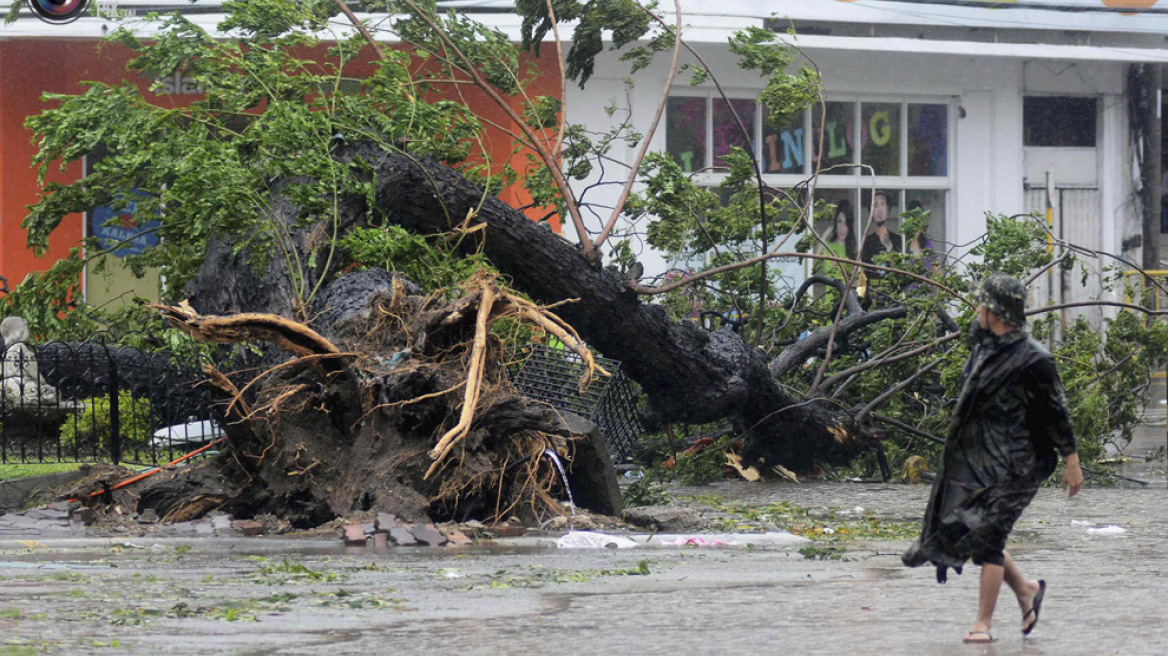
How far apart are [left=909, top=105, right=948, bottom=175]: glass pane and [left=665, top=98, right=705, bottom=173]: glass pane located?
3284 mm

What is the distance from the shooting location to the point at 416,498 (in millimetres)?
8664

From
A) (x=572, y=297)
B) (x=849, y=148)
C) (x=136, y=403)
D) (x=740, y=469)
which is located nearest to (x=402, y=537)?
(x=572, y=297)

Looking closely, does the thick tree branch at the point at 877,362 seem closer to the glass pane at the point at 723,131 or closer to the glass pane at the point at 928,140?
the glass pane at the point at 723,131

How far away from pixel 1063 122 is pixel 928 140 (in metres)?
2.29

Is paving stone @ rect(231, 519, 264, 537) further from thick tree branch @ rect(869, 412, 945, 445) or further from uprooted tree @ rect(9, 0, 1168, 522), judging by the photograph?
thick tree branch @ rect(869, 412, 945, 445)

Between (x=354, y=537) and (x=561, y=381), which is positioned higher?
(x=561, y=381)

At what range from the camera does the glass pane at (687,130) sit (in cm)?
1941

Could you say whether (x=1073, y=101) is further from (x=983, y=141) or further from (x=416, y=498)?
(x=416, y=498)

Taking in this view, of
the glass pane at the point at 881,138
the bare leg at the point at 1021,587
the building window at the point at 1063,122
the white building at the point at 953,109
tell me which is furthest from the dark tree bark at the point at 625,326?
the building window at the point at 1063,122

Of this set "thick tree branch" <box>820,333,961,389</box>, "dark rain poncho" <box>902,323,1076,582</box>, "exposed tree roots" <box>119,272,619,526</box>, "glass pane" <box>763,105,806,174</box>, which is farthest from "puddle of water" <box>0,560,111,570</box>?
"glass pane" <box>763,105,806,174</box>

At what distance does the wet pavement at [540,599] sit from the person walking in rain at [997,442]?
0.35 m

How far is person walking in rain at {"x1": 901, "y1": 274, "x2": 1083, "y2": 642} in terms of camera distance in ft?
16.8

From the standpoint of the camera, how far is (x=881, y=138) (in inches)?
806

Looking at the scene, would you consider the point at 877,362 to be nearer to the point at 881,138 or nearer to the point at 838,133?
the point at 838,133
